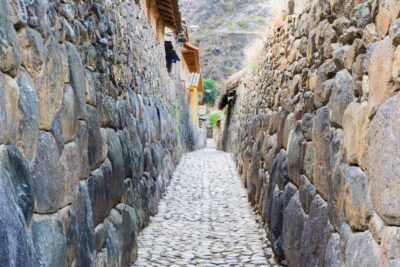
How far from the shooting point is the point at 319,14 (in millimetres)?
4027

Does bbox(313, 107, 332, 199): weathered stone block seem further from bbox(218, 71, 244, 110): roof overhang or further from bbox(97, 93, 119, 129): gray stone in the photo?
bbox(218, 71, 244, 110): roof overhang

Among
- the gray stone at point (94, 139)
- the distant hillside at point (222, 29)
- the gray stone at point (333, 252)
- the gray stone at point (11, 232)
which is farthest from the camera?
the distant hillside at point (222, 29)

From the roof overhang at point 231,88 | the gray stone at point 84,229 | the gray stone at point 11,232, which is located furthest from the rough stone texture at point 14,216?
the roof overhang at point 231,88

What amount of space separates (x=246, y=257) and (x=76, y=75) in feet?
8.81

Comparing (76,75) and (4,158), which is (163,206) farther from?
(4,158)

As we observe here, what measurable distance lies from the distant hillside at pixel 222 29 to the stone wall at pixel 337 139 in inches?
1673

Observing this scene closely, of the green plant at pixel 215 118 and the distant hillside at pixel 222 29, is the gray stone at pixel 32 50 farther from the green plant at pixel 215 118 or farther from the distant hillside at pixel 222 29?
the distant hillside at pixel 222 29

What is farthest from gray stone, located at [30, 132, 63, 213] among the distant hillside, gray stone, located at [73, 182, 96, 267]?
the distant hillside

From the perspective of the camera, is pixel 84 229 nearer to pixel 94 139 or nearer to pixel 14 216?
pixel 94 139

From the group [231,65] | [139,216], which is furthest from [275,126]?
[231,65]

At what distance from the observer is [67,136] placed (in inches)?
116

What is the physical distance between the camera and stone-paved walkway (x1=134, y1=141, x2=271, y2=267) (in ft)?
16.4

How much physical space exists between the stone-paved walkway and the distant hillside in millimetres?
39206

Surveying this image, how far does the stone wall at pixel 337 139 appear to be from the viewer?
224 centimetres
